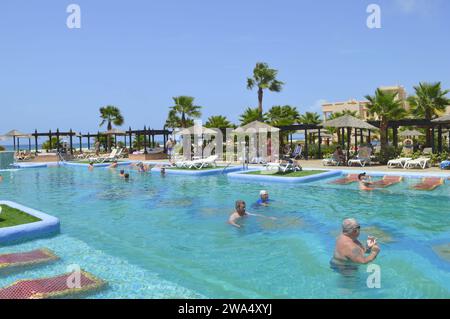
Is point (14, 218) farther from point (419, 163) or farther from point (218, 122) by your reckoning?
point (218, 122)

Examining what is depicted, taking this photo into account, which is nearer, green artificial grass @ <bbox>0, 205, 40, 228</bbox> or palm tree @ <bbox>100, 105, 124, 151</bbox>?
green artificial grass @ <bbox>0, 205, 40, 228</bbox>

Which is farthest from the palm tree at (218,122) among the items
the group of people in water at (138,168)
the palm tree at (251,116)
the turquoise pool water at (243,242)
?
the turquoise pool water at (243,242)

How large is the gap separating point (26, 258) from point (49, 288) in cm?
145

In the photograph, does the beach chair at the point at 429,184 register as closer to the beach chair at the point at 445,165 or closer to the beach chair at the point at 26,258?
the beach chair at the point at 445,165

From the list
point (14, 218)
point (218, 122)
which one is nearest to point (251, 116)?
point (218, 122)

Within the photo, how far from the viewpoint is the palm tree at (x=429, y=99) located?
2419 cm

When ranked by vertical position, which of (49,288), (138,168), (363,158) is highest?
(363,158)

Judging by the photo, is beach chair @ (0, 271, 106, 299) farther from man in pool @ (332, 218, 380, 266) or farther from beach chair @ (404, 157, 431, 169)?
beach chair @ (404, 157, 431, 169)

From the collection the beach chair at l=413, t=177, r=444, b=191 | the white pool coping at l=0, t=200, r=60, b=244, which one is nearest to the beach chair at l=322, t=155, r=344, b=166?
the beach chair at l=413, t=177, r=444, b=191

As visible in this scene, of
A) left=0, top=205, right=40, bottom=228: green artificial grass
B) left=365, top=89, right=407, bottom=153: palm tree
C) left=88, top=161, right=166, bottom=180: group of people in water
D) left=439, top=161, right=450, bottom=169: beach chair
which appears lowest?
left=0, top=205, right=40, bottom=228: green artificial grass

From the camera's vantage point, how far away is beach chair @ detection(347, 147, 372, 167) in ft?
61.8

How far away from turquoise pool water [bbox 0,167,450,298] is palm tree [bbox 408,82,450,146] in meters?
13.7

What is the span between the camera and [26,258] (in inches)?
231
